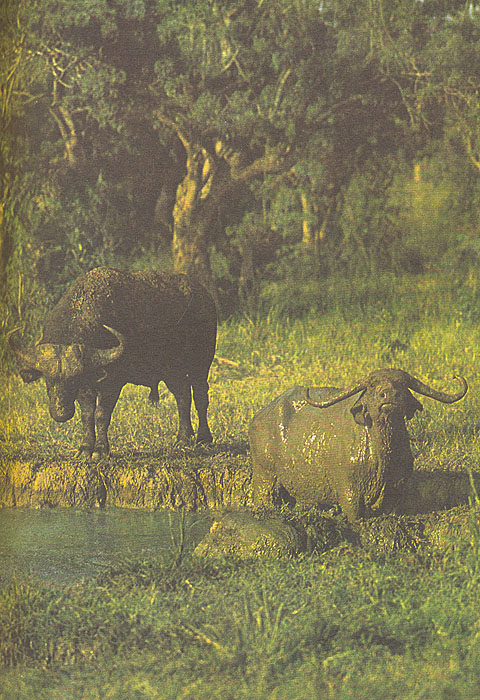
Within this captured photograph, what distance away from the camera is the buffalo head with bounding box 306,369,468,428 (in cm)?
399

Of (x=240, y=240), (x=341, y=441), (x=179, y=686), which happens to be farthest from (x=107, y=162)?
(x=179, y=686)

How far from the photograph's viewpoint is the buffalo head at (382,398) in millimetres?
3990

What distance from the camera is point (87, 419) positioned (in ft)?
16.9

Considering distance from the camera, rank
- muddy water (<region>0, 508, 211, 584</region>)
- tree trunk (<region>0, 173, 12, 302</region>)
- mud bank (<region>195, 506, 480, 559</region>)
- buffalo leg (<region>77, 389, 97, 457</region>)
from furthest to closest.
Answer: tree trunk (<region>0, 173, 12, 302</region>) → buffalo leg (<region>77, 389, 97, 457</region>) → muddy water (<region>0, 508, 211, 584</region>) → mud bank (<region>195, 506, 480, 559</region>)

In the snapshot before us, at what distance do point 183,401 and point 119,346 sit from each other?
0.67 m

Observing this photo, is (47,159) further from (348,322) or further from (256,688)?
(256,688)

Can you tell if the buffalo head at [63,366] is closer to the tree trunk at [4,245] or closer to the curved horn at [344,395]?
the tree trunk at [4,245]

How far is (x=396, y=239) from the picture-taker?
6.29m

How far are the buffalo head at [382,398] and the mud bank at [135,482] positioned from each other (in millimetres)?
786

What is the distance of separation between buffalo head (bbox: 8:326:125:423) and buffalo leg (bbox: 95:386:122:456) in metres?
0.14

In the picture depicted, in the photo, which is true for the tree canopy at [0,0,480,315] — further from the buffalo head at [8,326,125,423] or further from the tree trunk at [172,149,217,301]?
the buffalo head at [8,326,125,423]

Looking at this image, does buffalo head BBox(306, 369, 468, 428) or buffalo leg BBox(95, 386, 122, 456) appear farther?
buffalo leg BBox(95, 386, 122, 456)

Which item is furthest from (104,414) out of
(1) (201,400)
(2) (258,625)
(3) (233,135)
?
(3) (233,135)

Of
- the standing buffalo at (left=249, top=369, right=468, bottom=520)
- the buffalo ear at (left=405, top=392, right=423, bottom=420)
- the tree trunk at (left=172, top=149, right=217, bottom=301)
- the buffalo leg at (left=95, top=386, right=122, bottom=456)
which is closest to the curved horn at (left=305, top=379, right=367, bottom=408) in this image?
the standing buffalo at (left=249, top=369, right=468, bottom=520)
